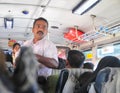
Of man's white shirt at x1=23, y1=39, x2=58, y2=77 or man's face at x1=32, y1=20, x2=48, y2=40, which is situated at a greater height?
man's face at x1=32, y1=20, x2=48, y2=40

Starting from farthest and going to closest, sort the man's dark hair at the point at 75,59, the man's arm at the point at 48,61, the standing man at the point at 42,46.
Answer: the man's dark hair at the point at 75,59
the standing man at the point at 42,46
the man's arm at the point at 48,61

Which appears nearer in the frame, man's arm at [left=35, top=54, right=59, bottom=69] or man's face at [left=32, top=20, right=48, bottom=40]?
man's arm at [left=35, top=54, right=59, bottom=69]

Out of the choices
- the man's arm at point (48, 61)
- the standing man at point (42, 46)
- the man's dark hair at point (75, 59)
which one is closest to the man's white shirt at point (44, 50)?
the standing man at point (42, 46)

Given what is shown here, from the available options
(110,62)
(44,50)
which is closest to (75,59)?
(44,50)

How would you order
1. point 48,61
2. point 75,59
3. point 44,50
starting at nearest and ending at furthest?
point 48,61
point 44,50
point 75,59

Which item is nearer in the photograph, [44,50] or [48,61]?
[48,61]

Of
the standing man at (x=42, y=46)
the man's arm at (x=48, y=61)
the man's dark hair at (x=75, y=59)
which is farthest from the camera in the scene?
the man's dark hair at (x=75, y=59)

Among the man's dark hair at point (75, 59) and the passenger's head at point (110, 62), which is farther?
the man's dark hair at point (75, 59)

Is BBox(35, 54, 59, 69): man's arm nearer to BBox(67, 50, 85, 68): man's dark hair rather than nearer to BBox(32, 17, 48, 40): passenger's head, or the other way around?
BBox(32, 17, 48, 40): passenger's head

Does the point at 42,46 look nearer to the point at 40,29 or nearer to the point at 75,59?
the point at 40,29

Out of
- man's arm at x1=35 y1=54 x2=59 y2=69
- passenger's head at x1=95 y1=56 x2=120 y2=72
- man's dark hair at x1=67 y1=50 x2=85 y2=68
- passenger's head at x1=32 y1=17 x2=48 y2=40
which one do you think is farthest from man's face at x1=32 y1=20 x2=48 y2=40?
passenger's head at x1=95 y1=56 x2=120 y2=72

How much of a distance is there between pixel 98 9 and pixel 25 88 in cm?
551

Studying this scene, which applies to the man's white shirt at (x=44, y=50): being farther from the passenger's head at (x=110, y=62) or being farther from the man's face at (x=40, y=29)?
the passenger's head at (x=110, y=62)

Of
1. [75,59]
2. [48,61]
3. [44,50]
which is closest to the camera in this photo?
[48,61]
